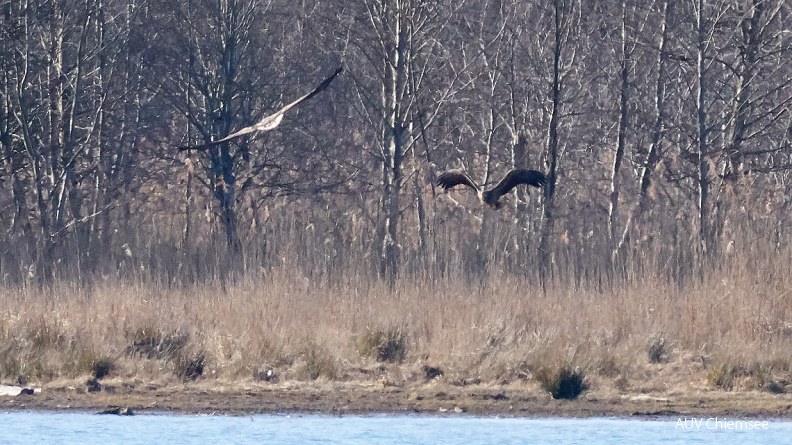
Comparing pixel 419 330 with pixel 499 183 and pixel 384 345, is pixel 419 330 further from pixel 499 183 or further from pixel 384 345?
pixel 499 183

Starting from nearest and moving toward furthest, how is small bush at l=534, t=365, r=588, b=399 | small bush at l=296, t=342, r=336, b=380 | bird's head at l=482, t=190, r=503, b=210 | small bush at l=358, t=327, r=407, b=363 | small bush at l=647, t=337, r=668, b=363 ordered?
small bush at l=534, t=365, r=588, b=399, small bush at l=296, t=342, r=336, b=380, small bush at l=647, t=337, r=668, b=363, small bush at l=358, t=327, r=407, b=363, bird's head at l=482, t=190, r=503, b=210

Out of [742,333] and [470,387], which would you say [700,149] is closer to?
[742,333]

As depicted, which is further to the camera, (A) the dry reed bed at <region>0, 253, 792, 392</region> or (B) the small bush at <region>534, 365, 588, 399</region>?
(A) the dry reed bed at <region>0, 253, 792, 392</region>

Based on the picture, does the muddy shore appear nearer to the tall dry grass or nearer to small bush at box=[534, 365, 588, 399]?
small bush at box=[534, 365, 588, 399]

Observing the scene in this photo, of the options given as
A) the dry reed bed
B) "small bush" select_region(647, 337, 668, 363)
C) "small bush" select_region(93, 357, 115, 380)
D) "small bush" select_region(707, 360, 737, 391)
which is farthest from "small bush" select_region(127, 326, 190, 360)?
"small bush" select_region(707, 360, 737, 391)

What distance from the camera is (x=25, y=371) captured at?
24.4ft

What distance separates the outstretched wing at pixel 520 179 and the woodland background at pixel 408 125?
0.68 m

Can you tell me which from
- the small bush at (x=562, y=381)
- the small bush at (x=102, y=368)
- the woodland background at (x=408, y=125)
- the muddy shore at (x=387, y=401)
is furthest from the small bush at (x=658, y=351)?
the small bush at (x=102, y=368)

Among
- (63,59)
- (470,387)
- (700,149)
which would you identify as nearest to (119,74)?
(63,59)

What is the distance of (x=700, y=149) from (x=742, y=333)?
11.0 ft

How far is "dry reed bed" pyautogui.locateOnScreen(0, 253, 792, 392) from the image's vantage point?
738 cm

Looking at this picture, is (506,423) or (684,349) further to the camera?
(684,349)

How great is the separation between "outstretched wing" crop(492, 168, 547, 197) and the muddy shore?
7.37 feet

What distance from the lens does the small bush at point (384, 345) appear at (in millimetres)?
7902
